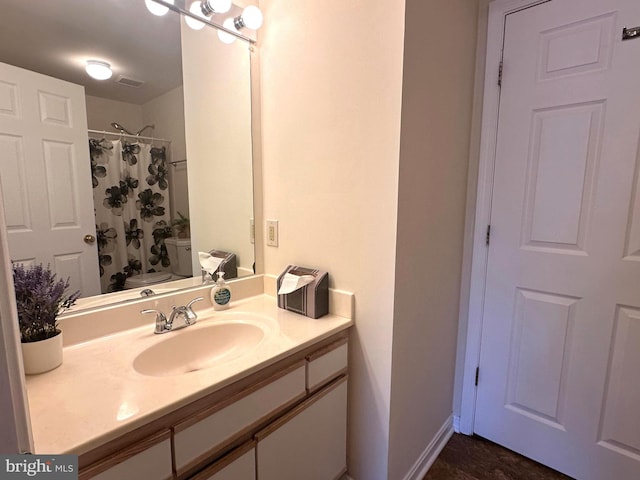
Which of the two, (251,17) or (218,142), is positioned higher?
(251,17)

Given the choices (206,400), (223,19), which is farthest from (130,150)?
(206,400)

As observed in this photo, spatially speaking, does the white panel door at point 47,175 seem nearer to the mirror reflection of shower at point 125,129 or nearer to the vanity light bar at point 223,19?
the mirror reflection of shower at point 125,129

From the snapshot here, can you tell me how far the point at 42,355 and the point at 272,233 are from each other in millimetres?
917

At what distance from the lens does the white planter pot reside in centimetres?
83

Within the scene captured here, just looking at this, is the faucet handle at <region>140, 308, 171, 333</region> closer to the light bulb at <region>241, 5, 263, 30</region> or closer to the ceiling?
the ceiling

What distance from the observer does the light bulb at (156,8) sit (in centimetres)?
120

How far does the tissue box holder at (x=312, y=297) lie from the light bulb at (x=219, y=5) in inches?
44.3

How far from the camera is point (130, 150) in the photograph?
1.19 metres

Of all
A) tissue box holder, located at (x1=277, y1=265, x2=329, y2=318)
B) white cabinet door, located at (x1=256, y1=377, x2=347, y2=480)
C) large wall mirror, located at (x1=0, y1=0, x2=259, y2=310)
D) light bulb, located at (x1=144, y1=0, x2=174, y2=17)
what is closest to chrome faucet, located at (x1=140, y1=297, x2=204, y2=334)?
large wall mirror, located at (x1=0, y1=0, x2=259, y2=310)

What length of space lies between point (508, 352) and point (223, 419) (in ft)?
4.50

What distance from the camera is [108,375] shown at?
2.83 feet

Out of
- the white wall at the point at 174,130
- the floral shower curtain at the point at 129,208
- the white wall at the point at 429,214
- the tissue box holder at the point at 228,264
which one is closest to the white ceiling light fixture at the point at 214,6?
the white wall at the point at 174,130

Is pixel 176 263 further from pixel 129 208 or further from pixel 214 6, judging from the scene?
pixel 214 6

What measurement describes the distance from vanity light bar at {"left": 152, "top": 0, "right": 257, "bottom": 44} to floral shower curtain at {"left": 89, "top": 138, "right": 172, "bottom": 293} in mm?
547
